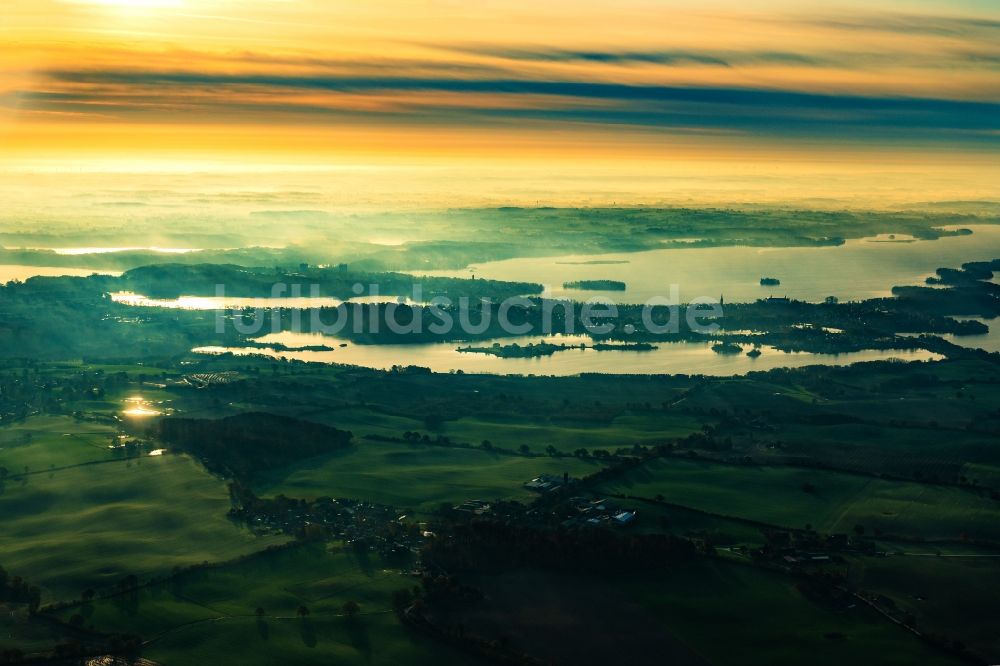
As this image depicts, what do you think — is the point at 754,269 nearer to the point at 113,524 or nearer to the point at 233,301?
the point at 233,301

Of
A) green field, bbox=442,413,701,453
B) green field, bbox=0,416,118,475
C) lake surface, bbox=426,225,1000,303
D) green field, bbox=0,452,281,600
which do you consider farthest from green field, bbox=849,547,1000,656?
lake surface, bbox=426,225,1000,303

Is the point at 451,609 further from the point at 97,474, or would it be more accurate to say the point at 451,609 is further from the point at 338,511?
the point at 97,474

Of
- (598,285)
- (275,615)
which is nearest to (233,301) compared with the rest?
(598,285)

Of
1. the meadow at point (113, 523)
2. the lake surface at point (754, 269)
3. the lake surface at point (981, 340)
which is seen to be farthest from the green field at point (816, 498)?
the lake surface at point (754, 269)

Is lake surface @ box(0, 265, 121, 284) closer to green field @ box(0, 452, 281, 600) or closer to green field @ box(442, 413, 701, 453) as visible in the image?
green field @ box(442, 413, 701, 453)

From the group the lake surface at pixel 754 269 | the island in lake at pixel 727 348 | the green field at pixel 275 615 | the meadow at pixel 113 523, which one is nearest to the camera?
the green field at pixel 275 615

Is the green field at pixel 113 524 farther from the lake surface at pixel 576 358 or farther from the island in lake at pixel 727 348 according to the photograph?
the island in lake at pixel 727 348
